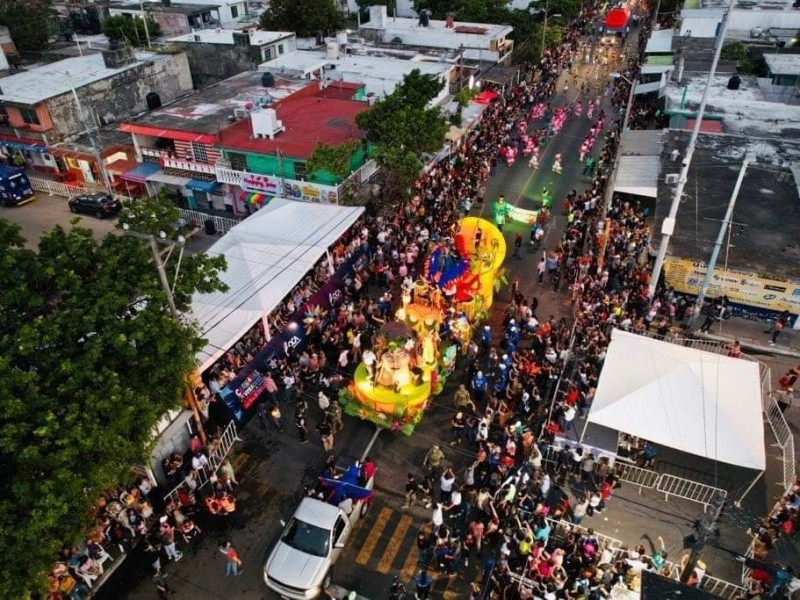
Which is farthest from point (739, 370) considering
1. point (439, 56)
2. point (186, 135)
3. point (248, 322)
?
point (439, 56)

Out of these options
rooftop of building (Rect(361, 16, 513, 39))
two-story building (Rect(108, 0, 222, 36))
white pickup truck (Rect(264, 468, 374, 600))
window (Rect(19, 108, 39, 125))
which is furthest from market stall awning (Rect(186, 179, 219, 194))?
two-story building (Rect(108, 0, 222, 36))

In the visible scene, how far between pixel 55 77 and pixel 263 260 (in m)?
24.0

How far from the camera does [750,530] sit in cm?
1480

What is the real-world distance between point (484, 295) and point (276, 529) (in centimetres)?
1123

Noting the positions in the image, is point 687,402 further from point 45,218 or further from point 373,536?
point 45,218

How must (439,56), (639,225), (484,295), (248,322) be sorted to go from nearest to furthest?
(248,322), (484,295), (639,225), (439,56)

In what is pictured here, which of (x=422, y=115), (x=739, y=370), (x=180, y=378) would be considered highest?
(x=422, y=115)

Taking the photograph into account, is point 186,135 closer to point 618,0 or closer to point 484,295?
point 484,295

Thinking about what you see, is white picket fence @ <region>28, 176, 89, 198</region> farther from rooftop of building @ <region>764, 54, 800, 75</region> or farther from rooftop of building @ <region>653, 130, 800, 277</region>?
rooftop of building @ <region>764, 54, 800, 75</region>

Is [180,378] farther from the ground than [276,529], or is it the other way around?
[180,378]

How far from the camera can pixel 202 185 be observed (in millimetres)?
29344

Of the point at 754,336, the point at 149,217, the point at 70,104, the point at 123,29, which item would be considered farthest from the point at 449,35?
the point at 149,217

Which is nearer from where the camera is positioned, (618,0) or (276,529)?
(276,529)

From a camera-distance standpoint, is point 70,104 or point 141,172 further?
point 70,104
